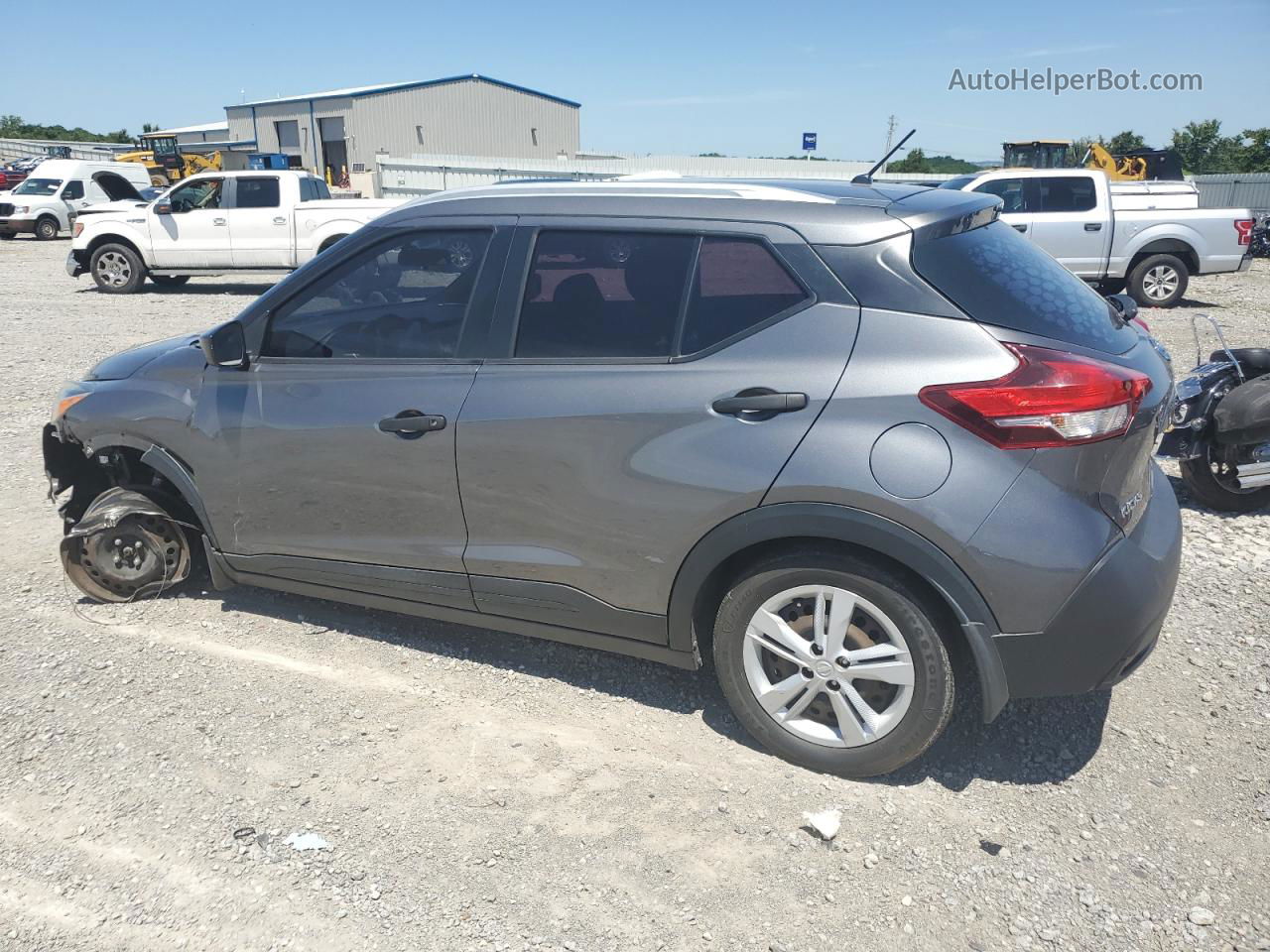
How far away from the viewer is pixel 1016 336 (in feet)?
8.91

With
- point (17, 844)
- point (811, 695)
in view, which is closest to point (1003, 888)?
point (811, 695)

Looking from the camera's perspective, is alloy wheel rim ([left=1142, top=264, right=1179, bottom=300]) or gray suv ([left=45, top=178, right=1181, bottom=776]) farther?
alloy wheel rim ([left=1142, top=264, right=1179, bottom=300])

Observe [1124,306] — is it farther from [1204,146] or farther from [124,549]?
[1204,146]

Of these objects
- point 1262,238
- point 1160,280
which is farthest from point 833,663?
A: point 1262,238

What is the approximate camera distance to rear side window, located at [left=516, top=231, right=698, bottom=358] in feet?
10.1

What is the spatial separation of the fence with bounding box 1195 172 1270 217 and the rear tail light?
102 ft

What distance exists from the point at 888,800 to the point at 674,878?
775 mm

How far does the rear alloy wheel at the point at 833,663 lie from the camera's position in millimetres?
2828

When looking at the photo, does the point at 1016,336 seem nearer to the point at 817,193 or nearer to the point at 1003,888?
the point at 817,193

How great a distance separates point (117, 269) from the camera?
1598 centimetres

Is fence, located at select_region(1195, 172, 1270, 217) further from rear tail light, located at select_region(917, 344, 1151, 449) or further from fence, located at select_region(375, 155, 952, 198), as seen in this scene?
rear tail light, located at select_region(917, 344, 1151, 449)

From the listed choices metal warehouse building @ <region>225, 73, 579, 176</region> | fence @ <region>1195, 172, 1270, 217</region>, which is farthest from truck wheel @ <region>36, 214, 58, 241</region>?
fence @ <region>1195, 172, 1270, 217</region>

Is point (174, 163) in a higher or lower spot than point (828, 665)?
higher

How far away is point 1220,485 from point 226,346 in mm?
5183
